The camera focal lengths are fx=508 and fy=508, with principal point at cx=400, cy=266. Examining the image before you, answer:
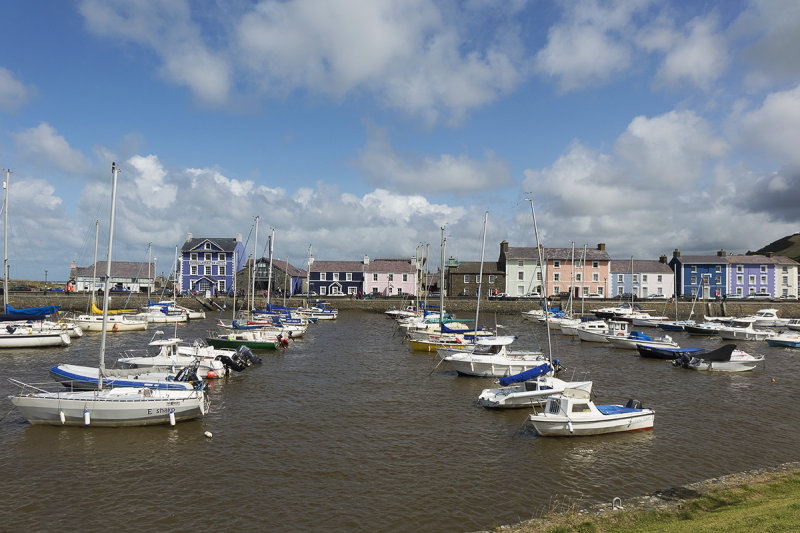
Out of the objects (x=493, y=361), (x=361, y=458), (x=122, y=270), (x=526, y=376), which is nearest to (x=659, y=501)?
(x=361, y=458)

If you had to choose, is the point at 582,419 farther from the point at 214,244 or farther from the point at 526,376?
the point at 214,244

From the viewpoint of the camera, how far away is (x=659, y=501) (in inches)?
575

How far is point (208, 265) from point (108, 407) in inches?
3191

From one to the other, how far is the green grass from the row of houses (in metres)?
82.8

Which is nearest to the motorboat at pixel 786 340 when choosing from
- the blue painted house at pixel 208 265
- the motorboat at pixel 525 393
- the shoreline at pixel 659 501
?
the motorboat at pixel 525 393

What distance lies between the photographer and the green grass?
11.0m

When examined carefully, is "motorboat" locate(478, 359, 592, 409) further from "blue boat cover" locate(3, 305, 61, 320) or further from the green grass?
"blue boat cover" locate(3, 305, 61, 320)

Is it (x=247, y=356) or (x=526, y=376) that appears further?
(x=247, y=356)

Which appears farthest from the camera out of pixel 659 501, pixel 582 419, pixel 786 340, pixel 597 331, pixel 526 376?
pixel 597 331

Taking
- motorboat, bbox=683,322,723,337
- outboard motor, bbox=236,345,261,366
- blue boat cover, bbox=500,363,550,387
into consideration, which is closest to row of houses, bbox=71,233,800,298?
motorboat, bbox=683,322,723,337

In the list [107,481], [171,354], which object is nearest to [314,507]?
[107,481]

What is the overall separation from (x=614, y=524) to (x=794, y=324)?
236 feet

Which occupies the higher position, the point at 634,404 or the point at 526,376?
the point at 526,376

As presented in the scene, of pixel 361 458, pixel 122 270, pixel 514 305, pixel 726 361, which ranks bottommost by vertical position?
pixel 361 458
